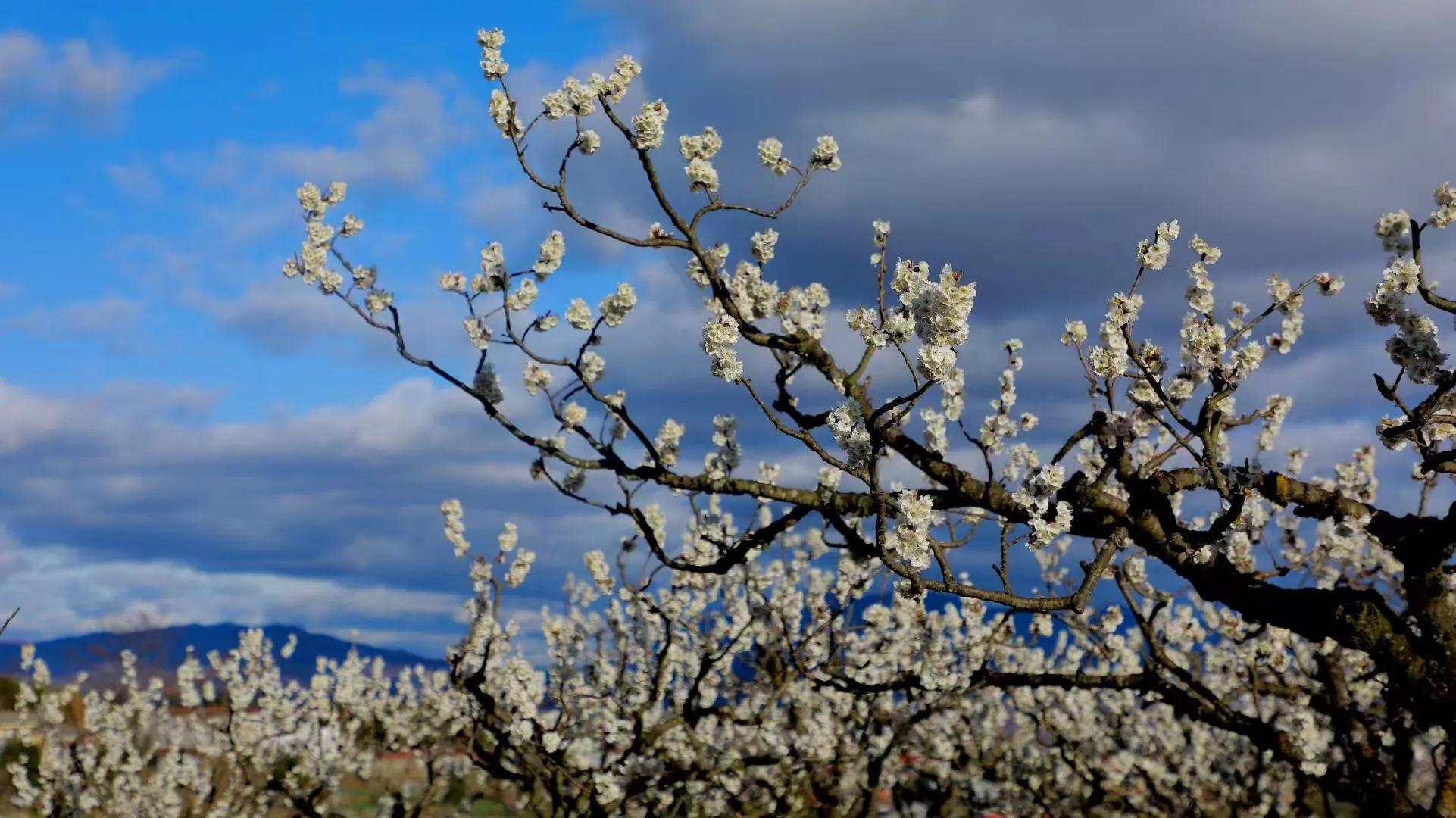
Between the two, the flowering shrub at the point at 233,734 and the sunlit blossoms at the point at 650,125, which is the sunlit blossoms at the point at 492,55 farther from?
the flowering shrub at the point at 233,734

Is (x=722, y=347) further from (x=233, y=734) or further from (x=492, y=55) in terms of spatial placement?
(x=233, y=734)

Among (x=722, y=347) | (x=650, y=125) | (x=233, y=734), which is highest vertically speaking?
(x=650, y=125)

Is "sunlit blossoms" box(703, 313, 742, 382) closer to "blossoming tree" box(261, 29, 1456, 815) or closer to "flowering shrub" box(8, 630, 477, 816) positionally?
"blossoming tree" box(261, 29, 1456, 815)

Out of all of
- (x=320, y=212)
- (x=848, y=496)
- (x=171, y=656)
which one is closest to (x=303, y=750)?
(x=171, y=656)

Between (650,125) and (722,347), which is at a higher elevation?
(650,125)

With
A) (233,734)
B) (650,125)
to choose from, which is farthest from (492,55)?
(233,734)

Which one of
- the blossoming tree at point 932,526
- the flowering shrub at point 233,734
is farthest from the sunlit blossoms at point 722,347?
the flowering shrub at point 233,734

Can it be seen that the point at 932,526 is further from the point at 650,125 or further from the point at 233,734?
the point at 233,734

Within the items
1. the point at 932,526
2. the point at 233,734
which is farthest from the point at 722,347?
the point at 233,734

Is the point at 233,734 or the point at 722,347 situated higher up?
the point at 722,347

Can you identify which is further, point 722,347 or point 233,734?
point 233,734

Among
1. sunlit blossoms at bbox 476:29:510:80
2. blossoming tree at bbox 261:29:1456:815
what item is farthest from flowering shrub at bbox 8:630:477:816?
sunlit blossoms at bbox 476:29:510:80

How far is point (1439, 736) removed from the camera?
12633 millimetres

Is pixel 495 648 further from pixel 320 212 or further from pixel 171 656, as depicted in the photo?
pixel 171 656
